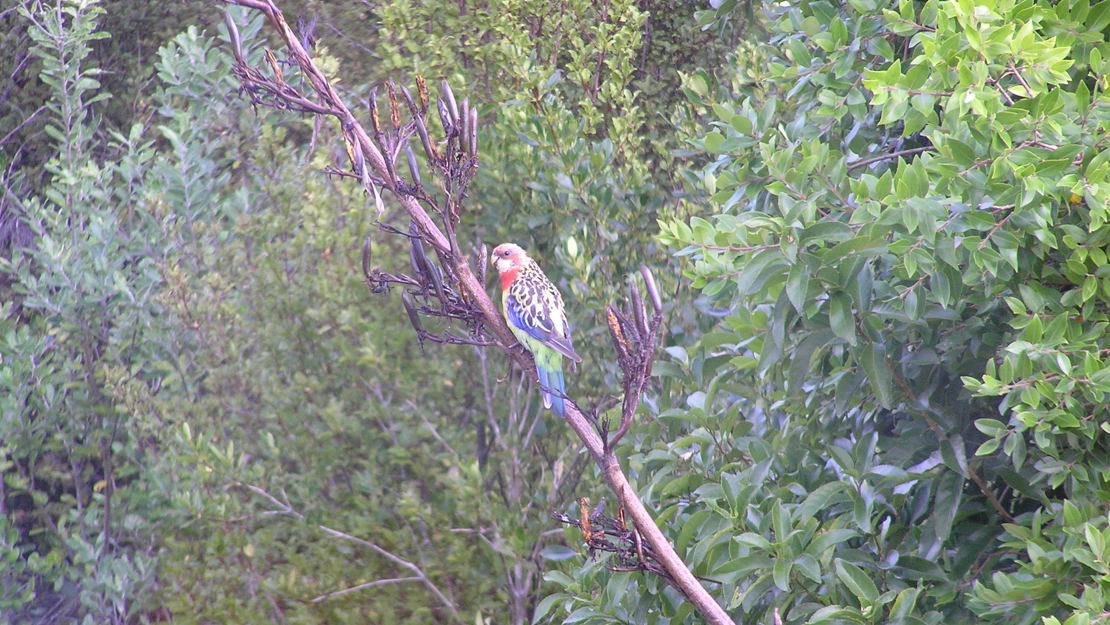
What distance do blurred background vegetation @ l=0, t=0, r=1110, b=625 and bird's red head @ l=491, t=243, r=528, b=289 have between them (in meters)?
0.62

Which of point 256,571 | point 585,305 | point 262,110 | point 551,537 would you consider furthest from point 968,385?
point 262,110

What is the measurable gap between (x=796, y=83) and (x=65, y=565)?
17.4 ft

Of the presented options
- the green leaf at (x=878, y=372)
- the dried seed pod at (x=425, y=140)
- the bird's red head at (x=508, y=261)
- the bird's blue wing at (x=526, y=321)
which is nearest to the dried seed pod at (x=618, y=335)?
the dried seed pod at (x=425, y=140)

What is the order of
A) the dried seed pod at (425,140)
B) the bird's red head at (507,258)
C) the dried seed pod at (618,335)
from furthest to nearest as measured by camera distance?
the bird's red head at (507,258) < the dried seed pod at (425,140) < the dried seed pod at (618,335)

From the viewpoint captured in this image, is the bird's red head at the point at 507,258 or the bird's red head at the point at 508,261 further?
the bird's red head at the point at 507,258

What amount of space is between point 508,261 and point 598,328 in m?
1.32

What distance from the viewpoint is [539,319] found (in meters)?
3.34

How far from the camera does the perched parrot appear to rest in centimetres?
329

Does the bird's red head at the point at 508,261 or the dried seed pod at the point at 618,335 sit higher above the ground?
the dried seed pod at the point at 618,335

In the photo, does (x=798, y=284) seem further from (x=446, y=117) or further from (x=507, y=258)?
(x=507, y=258)

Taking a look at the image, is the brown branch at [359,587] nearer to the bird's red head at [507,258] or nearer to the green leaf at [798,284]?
the bird's red head at [507,258]

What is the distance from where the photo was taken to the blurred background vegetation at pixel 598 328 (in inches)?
102

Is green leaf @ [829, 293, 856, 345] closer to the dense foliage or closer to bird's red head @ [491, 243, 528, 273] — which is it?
the dense foliage

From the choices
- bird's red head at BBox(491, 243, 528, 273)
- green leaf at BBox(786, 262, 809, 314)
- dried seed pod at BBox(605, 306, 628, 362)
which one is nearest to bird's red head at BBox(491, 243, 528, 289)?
bird's red head at BBox(491, 243, 528, 273)
